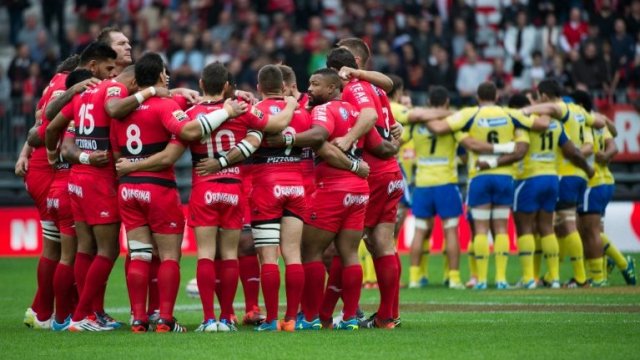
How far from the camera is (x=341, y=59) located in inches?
519

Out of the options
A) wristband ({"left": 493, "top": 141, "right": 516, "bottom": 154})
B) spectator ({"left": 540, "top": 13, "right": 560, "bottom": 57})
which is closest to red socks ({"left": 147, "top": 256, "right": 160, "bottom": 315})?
wristband ({"left": 493, "top": 141, "right": 516, "bottom": 154})

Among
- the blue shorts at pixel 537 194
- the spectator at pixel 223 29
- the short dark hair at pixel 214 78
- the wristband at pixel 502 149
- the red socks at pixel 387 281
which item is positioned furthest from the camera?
the spectator at pixel 223 29

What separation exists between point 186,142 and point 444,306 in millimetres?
4973

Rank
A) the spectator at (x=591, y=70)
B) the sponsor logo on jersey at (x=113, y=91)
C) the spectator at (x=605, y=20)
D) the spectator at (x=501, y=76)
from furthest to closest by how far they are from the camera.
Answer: the spectator at (x=605, y=20) < the spectator at (x=591, y=70) < the spectator at (x=501, y=76) < the sponsor logo on jersey at (x=113, y=91)

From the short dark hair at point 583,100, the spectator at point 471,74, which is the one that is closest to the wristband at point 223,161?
the short dark hair at point 583,100

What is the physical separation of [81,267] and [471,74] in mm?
15868

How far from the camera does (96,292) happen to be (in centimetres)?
1284

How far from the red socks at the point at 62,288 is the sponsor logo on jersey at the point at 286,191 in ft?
8.01

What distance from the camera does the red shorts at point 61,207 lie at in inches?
522

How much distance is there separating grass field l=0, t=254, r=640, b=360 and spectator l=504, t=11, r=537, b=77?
40.5 ft

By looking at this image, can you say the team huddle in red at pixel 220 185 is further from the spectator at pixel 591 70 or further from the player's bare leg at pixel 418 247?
the spectator at pixel 591 70

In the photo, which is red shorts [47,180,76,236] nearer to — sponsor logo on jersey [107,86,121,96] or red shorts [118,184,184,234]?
red shorts [118,184,184,234]

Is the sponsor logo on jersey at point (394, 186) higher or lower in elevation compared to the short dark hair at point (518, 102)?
higher

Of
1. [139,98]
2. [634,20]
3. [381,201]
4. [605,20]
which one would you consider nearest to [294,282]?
[381,201]
